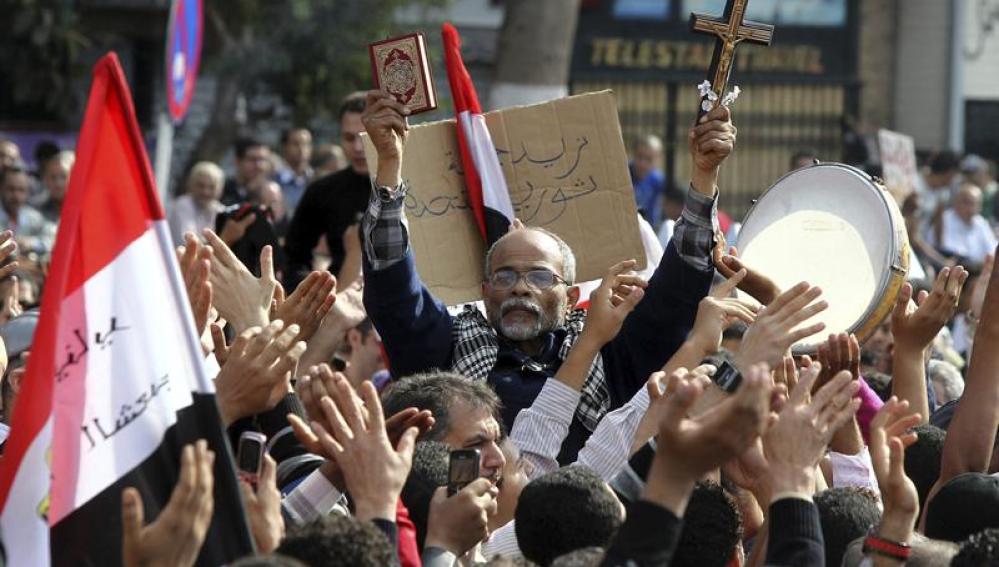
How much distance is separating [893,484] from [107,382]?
5.09 ft

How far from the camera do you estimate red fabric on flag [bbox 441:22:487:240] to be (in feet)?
20.4

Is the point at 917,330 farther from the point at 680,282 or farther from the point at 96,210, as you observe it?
the point at 96,210

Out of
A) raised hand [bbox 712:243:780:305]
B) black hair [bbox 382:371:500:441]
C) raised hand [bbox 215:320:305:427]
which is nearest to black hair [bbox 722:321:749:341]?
raised hand [bbox 712:243:780:305]

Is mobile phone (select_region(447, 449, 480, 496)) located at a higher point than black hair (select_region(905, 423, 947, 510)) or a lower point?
higher

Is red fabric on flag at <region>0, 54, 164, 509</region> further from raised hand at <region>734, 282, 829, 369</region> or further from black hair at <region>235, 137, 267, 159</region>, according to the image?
black hair at <region>235, 137, 267, 159</region>

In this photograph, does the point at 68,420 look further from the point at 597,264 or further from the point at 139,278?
the point at 597,264

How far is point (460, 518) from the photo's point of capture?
392cm

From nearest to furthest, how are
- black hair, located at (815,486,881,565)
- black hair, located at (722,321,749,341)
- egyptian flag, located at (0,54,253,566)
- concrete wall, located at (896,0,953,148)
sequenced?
egyptian flag, located at (0,54,253,566) < black hair, located at (815,486,881,565) < black hair, located at (722,321,749,341) < concrete wall, located at (896,0,953,148)

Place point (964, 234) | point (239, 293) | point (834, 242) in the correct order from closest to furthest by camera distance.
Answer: point (239, 293), point (834, 242), point (964, 234)

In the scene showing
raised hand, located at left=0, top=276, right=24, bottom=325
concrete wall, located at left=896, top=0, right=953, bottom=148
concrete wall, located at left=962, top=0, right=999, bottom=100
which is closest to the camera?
raised hand, located at left=0, top=276, right=24, bottom=325

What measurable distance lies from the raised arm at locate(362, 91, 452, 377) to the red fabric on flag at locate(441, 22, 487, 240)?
0.42 metres

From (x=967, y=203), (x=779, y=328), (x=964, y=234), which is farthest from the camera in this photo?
(x=964, y=234)

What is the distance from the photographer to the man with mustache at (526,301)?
5637 mm

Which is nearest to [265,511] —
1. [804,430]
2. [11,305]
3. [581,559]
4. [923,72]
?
Answer: [581,559]
